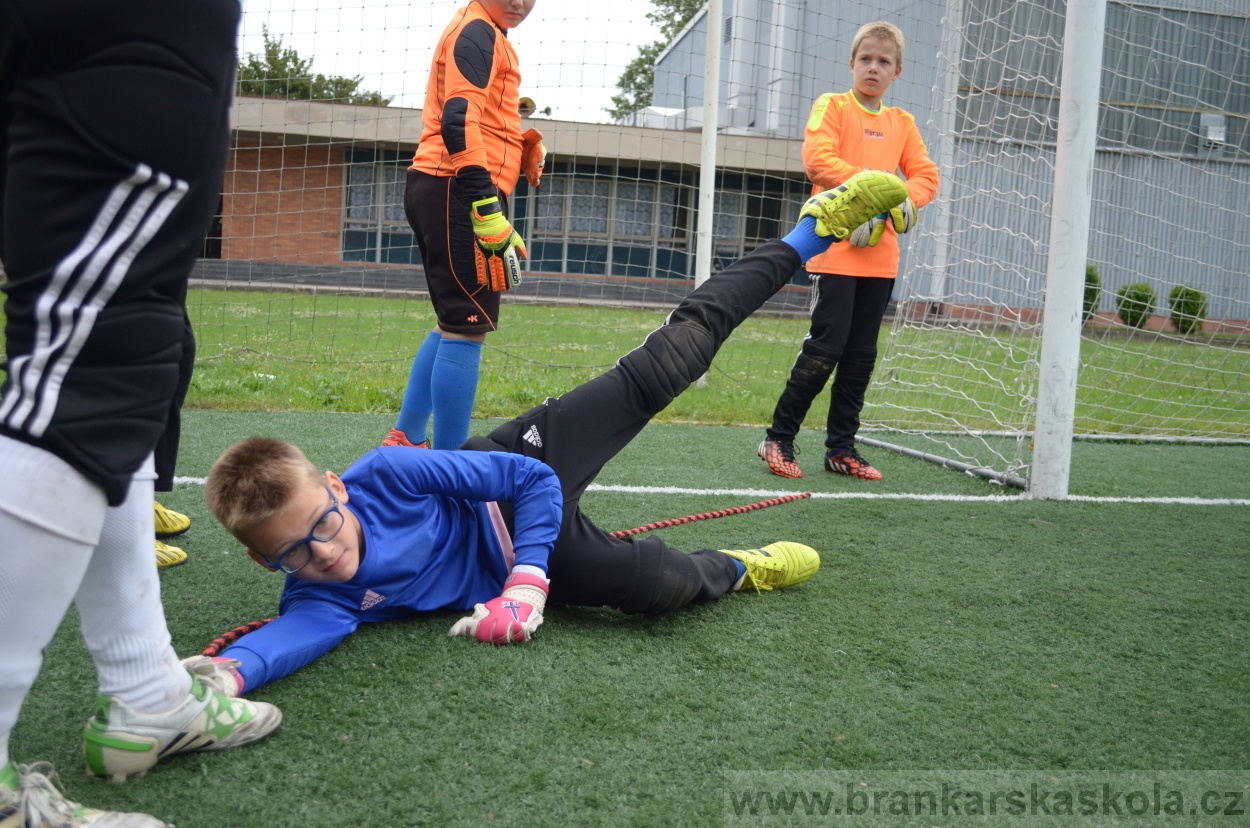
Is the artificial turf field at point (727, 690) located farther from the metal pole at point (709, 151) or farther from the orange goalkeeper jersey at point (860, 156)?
the metal pole at point (709, 151)

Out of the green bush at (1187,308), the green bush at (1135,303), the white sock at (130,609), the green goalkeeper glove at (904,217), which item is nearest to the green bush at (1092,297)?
the green bush at (1135,303)

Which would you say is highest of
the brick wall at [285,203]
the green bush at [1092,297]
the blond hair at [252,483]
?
the brick wall at [285,203]

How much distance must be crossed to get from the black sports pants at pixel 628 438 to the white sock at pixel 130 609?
40.7 inches

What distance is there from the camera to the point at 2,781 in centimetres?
126

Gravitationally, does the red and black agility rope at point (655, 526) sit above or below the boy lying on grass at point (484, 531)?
below

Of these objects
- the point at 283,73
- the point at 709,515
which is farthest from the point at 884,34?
the point at 283,73

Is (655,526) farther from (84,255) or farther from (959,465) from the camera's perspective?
(84,255)

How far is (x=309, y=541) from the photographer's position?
1.86 m

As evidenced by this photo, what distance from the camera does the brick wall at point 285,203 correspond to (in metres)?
12.4

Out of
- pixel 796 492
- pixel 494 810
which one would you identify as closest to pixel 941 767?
pixel 494 810

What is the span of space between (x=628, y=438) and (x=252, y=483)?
111cm

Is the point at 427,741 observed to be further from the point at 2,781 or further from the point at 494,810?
the point at 2,781

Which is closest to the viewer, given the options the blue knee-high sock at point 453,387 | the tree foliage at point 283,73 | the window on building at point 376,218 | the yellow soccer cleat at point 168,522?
the yellow soccer cleat at point 168,522

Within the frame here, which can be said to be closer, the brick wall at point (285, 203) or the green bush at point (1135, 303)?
the green bush at point (1135, 303)
